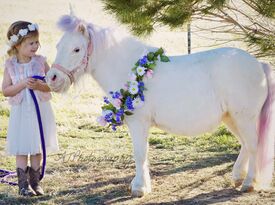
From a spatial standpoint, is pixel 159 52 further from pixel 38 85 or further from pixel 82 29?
pixel 38 85

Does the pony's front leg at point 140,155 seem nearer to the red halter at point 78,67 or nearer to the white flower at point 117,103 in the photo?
the white flower at point 117,103

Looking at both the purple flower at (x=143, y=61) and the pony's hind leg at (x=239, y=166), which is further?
the pony's hind leg at (x=239, y=166)

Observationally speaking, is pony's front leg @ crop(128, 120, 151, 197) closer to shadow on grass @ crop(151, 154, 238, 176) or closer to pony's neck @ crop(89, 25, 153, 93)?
pony's neck @ crop(89, 25, 153, 93)

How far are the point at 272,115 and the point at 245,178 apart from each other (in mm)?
481

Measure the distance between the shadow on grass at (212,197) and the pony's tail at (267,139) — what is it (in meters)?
0.20

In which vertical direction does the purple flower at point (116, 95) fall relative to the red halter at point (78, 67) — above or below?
below

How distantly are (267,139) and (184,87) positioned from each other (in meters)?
0.70

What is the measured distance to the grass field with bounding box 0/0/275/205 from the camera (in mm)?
3531

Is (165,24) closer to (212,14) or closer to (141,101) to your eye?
(212,14)

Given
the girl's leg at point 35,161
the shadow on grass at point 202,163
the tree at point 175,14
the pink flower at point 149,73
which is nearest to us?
the pink flower at point 149,73

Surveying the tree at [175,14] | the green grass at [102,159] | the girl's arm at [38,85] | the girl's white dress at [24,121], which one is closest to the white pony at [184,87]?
the girl's arm at [38,85]

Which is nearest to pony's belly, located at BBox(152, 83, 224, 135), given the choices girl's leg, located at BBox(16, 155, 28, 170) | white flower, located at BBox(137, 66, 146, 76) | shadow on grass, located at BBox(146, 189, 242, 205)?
white flower, located at BBox(137, 66, 146, 76)

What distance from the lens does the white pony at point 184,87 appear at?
3.37 metres

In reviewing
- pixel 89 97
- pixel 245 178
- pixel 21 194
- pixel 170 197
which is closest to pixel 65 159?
pixel 21 194
